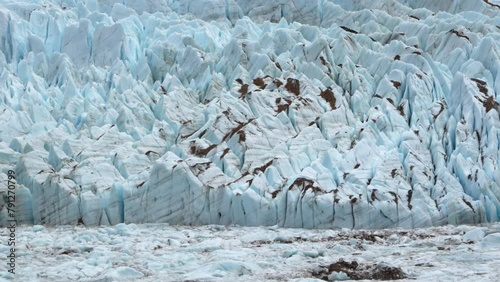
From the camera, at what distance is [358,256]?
15078mm

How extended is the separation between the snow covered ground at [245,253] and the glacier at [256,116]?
1.21 m

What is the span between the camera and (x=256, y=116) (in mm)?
24484

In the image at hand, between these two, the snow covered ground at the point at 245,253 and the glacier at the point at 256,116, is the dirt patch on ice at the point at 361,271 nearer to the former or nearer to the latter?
the snow covered ground at the point at 245,253

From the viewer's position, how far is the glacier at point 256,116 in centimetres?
1986

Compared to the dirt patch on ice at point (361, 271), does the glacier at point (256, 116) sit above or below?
above

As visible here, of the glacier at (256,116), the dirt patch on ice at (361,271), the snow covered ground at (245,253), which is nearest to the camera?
the dirt patch on ice at (361,271)

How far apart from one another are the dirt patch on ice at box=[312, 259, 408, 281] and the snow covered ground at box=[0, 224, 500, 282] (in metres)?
0.02

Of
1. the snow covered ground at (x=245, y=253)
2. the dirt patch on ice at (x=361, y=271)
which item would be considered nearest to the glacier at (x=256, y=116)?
the snow covered ground at (x=245, y=253)

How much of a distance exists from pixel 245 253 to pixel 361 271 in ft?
9.78

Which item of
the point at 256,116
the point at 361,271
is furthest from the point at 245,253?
the point at 256,116

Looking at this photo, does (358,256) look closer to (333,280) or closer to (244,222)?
(333,280)

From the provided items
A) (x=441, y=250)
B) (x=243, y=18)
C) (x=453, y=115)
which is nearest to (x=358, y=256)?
(x=441, y=250)

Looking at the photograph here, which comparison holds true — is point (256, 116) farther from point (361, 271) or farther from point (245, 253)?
point (361, 271)

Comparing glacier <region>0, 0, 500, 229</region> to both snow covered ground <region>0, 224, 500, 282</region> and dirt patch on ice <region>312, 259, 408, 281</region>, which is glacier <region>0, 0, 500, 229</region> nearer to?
snow covered ground <region>0, 224, 500, 282</region>
